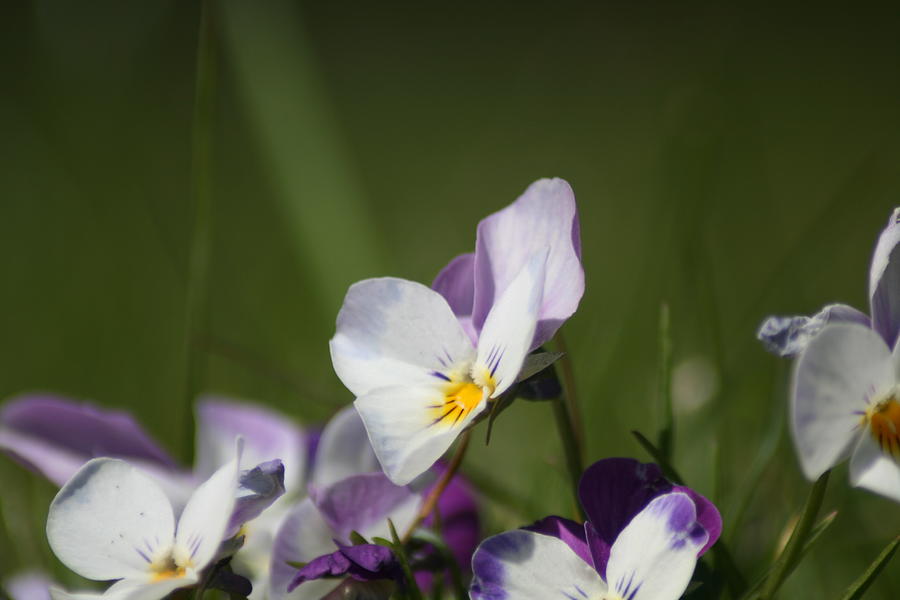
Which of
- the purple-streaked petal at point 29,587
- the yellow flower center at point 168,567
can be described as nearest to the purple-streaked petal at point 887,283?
the yellow flower center at point 168,567

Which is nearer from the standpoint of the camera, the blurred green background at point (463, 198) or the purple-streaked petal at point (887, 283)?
the purple-streaked petal at point (887, 283)

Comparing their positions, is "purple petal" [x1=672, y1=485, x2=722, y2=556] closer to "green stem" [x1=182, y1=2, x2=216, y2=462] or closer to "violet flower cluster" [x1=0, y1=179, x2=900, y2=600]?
"violet flower cluster" [x1=0, y1=179, x2=900, y2=600]

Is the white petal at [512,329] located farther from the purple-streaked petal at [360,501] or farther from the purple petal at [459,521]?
the purple petal at [459,521]

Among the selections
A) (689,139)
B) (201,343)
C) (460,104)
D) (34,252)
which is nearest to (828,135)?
(460,104)

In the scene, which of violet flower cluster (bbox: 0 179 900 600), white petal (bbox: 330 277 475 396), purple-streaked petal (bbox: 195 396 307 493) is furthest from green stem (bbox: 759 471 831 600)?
purple-streaked petal (bbox: 195 396 307 493)

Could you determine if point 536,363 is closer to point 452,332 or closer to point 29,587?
point 452,332
